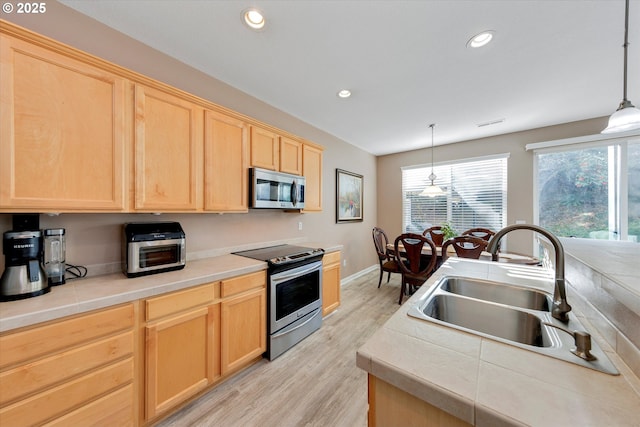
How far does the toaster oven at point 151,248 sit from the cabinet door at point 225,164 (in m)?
0.36

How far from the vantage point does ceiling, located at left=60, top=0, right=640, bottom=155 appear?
1548 mm

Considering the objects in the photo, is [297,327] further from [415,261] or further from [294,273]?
[415,261]

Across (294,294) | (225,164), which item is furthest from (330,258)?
(225,164)

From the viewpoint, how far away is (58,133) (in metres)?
1.29

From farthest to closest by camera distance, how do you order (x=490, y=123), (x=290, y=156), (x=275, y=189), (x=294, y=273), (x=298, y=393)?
(x=490, y=123) → (x=290, y=156) → (x=275, y=189) → (x=294, y=273) → (x=298, y=393)

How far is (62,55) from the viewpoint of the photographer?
1287 millimetres

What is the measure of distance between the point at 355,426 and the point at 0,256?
239 cm

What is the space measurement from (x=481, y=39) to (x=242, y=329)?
9.89 ft

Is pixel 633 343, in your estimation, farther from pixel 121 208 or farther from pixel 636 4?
pixel 121 208

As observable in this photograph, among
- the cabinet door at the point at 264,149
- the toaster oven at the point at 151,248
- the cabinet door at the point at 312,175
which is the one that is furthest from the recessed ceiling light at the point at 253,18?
the toaster oven at the point at 151,248

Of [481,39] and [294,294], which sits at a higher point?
[481,39]

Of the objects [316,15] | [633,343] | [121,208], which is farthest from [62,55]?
[633,343]

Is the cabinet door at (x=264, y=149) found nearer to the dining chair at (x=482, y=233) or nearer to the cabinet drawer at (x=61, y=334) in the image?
the cabinet drawer at (x=61, y=334)

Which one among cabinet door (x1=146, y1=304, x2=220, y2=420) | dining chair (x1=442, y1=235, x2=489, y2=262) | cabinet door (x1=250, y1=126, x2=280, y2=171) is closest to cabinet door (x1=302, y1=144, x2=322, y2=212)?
cabinet door (x1=250, y1=126, x2=280, y2=171)
